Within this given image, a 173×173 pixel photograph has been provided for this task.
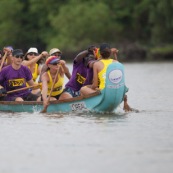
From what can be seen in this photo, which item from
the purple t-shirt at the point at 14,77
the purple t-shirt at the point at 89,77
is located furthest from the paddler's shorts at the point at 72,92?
the purple t-shirt at the point at 14,77

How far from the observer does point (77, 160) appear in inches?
487

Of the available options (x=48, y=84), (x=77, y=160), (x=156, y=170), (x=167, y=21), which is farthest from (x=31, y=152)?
(x=167, y=21)

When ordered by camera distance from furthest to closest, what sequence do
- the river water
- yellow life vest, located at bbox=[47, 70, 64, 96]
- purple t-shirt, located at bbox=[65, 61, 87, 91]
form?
purple t-shirt, located at bbox=[65, 61, 87, 91], yellow life vest, located at bbox=[47, 70, 64, 96], the river water

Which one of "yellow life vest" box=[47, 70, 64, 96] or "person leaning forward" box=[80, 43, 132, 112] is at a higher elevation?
"person leaning forward" box=[80, 43, 132, 112]

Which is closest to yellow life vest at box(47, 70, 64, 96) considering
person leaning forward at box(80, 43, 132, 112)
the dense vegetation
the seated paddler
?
the seated paddler

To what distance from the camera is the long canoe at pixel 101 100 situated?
57.2 feet

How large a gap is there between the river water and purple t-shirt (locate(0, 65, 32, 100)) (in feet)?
2.12

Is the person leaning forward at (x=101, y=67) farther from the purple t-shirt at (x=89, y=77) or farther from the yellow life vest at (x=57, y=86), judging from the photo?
the yellow life vest at (x=57, y=86)

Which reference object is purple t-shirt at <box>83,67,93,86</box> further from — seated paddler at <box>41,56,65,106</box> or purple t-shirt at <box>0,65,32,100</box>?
purple t-shirt at <box>0,65,32,100</box>

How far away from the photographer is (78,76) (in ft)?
61.4

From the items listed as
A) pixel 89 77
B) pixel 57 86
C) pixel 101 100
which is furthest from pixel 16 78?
pixel 101 100

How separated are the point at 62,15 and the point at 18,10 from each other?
524 inches

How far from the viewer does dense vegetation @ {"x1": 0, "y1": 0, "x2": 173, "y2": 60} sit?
6650 centimetres

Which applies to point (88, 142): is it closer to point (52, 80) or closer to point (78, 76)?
point (52, 80)
